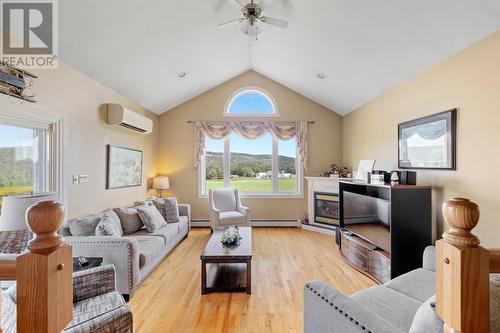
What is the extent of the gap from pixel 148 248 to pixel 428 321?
9.14 feet

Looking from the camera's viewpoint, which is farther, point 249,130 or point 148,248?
point 249,130

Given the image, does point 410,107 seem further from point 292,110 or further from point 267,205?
point 267,205

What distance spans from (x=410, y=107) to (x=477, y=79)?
99 cm

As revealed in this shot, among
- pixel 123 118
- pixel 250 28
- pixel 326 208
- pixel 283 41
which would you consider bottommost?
pixel 326 208

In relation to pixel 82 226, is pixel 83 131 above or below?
above

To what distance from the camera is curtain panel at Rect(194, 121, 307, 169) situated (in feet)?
18.4

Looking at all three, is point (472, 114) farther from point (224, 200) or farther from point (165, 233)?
point (224, 200)

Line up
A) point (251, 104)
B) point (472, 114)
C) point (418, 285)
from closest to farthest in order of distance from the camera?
point (418, 285) → point (472, 114) → point (251, 104)

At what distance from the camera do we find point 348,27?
288 cm

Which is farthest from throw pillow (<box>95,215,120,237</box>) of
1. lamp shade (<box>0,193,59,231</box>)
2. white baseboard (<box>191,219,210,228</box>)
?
white baseboard (<box>191,219,210,228</box>)

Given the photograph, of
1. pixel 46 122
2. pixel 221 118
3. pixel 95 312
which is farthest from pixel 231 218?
pixel 95 312

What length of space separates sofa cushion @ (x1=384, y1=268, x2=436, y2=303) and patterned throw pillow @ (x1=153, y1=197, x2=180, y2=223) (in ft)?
11.0

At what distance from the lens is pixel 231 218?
183 inches

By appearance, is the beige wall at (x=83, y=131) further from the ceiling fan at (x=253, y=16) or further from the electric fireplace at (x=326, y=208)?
the electric fireplace at (x=326, y=208)
